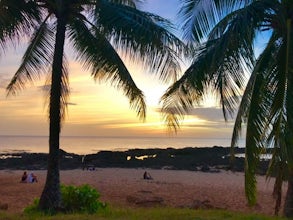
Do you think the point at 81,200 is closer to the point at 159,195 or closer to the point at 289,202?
the point at 289,202

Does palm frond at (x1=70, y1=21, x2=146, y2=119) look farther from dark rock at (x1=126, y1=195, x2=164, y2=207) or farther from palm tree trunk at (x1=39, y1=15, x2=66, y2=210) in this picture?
dark rock at (x1=126, y1=195, x2=164, y2=207)

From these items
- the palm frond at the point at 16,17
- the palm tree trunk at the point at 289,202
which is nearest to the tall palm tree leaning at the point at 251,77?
the palm tree trunk at the point at 289,202

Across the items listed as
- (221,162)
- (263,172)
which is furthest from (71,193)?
(221,162)

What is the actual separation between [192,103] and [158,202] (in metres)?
5.56

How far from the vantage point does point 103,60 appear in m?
11.2

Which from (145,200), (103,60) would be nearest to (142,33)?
(103,60)

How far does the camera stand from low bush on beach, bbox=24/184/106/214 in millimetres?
9922

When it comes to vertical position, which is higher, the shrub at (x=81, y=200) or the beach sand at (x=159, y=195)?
the shrub at (x=81, y=200)

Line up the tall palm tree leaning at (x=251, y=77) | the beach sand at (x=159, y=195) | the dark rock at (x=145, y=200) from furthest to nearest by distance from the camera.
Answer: the beach sand at (x=159, y=195)
the dark rock at (x=145, y=200)
the tall palm tree leaning at (x=251, y=77)

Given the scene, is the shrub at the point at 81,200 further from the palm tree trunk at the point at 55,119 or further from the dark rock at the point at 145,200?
the dark rock at the point at 145,200

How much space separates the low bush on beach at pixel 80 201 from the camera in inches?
391

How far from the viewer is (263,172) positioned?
101 ft

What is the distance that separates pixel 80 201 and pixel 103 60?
134 inches

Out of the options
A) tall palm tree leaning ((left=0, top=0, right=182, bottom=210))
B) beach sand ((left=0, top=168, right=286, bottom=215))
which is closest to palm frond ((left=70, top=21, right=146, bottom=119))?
tall palm tree leaning ((left=0, top=0, right=182, bottom=210))
